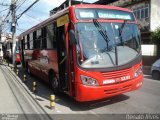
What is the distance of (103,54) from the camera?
8055 millimetres

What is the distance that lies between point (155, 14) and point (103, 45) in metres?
23.5

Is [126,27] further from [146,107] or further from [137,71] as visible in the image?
[146,107]

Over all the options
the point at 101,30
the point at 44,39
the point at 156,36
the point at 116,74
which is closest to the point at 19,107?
the point at 116,74

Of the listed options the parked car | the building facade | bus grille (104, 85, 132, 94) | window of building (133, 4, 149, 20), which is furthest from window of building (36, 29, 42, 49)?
window of building (133, 4, 149, 20)

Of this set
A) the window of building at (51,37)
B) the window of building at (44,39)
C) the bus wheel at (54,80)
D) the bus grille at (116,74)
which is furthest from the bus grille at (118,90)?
the window of building at (44,39)

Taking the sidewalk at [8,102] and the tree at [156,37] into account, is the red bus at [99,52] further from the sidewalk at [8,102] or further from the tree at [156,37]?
the tree at [156,37]

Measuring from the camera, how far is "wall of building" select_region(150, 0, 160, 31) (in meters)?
29.5

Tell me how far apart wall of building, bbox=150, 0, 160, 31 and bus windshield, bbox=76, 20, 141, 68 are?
871 inches

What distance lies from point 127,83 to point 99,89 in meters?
1.11

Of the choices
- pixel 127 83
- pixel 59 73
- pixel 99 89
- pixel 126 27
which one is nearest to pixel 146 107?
pixel 127 83

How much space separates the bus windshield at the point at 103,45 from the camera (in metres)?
7.91

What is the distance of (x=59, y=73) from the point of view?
9828mm

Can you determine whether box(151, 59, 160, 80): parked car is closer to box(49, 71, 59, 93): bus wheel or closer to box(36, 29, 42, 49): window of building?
box(49, 71, 59, 93): bus wheel

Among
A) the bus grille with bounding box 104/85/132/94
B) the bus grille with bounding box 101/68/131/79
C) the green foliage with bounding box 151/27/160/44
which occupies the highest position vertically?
the green foliage with bounding box 151/27/160/44
